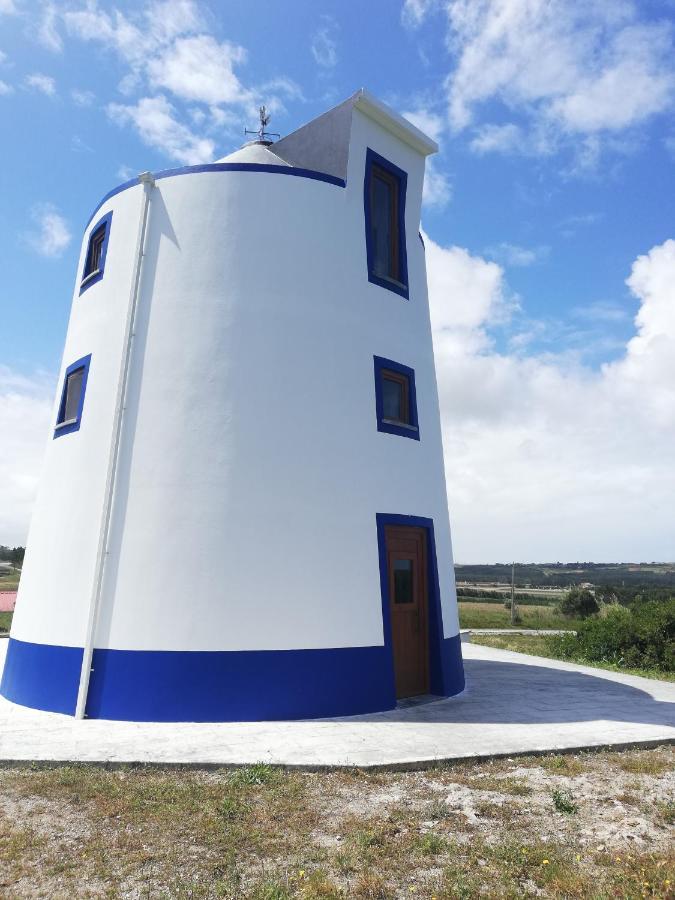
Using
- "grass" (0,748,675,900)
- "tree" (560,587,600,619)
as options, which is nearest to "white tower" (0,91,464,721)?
"grass" (0,748,675,900)

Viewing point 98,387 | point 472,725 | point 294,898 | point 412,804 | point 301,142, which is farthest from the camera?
point 301,142

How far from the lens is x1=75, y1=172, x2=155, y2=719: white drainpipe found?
9.55 metres

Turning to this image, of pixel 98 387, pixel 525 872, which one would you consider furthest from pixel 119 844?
pixel 98 387

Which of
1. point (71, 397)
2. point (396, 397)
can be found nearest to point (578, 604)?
point (396, 397)

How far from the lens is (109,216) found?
1208 cm

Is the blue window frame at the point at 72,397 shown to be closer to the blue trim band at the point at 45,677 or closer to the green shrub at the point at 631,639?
the blue trim band at the point at 45,677

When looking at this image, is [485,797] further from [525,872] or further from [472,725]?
[472,725]

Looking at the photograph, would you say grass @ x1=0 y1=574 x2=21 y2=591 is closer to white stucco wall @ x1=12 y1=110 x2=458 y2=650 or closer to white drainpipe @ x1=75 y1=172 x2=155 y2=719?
white stucco wall @ x1=12 y1=110 x2=458 y2=650

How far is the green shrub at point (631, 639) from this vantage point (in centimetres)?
1662

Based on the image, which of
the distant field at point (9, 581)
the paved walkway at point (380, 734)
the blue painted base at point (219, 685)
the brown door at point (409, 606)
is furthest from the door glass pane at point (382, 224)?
the distant field at point (9, 581)

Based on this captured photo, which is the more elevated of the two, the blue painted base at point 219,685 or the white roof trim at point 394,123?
the white roof trim at point 394,123

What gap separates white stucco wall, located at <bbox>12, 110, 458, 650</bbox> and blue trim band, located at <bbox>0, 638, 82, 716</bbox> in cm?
23

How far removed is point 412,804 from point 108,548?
591cm

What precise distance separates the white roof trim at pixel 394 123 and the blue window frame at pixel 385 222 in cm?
61
